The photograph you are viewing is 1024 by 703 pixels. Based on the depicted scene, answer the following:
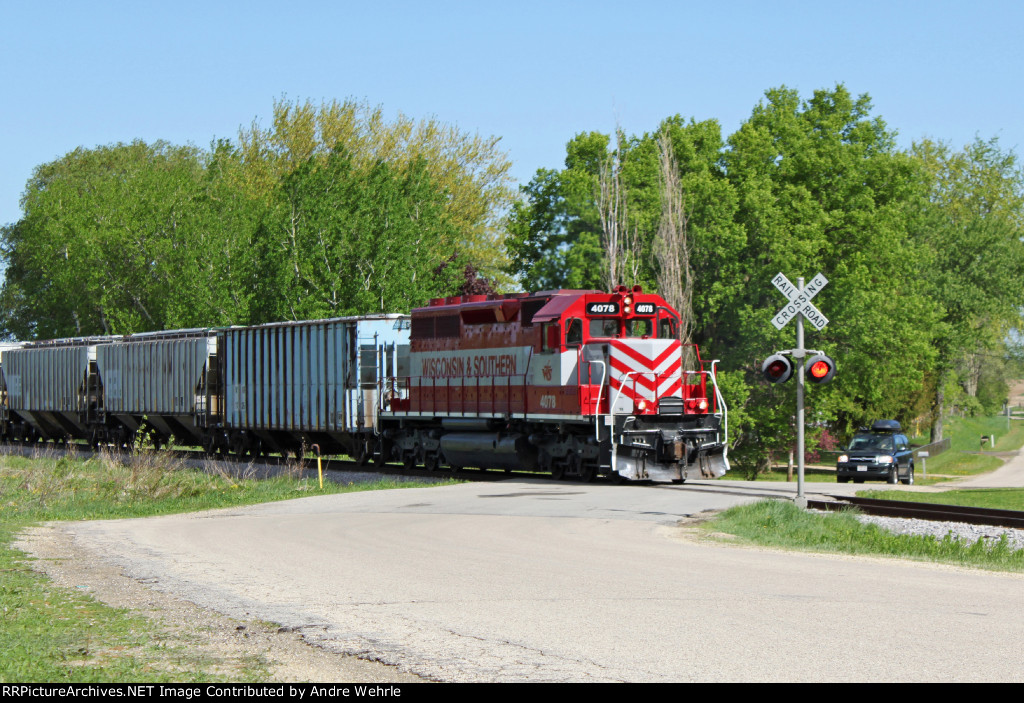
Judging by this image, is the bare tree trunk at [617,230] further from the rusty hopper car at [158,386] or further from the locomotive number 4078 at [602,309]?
the locomotive number 4078 at [602,309]

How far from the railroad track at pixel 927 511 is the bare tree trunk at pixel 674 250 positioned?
79.6 ft

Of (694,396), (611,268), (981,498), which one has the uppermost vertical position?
(611,268)

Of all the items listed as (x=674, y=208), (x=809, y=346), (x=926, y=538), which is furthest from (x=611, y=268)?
(x=926, y=538)

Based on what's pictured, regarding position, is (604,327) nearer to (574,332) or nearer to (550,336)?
(574,332)

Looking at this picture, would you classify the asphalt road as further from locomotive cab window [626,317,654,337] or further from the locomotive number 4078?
locomotive cab window [626,317,654,337]

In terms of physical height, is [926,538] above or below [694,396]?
below

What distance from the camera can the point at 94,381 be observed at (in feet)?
137

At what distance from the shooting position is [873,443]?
120 feet

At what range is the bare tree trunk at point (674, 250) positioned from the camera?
145ft

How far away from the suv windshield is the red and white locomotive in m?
13.0

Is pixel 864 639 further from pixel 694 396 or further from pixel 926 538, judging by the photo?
pixel 694 396

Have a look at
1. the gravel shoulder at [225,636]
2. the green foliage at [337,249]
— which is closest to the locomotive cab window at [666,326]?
the gravel shoulder at [225,636]

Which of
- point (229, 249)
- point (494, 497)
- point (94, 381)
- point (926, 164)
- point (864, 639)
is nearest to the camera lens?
point (864, 639)
